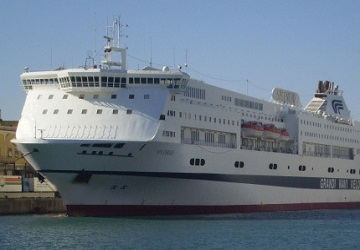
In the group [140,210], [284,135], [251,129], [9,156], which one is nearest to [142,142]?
[140,210]

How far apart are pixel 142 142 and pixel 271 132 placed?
13.8 metres

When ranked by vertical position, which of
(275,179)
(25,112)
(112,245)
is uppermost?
(25,112)

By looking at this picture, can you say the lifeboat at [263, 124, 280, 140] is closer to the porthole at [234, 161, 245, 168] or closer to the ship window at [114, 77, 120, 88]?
the porthole at [234, 161, 245, 168]

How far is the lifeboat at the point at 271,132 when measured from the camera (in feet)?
167

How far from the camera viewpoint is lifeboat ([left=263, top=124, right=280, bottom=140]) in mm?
50781

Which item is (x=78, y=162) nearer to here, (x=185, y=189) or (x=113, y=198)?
(x=113, y=198)

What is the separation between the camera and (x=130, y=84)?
137ft

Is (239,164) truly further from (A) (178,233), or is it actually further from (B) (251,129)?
Answer: (A) (178,233)

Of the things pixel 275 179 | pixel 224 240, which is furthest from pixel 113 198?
pixel 275 179

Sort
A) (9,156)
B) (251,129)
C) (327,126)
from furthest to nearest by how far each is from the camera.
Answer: (9,156) < (327,126) < (251,129)

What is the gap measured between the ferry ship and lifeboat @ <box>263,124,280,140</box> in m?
0.42

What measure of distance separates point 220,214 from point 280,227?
581 centimetres

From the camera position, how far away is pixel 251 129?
160 ft

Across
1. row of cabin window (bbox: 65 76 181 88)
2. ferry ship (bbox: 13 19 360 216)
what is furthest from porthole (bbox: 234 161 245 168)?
row of cabin window (bbox: 65 76 181 88)
